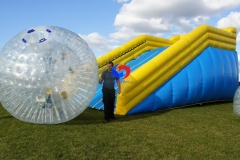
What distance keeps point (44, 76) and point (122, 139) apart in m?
1.56

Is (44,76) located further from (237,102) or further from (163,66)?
(237,102)

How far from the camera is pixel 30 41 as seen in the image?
439cm

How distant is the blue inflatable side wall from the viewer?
6.81 metres

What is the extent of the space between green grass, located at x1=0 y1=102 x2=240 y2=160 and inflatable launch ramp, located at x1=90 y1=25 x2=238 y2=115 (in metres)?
0.96

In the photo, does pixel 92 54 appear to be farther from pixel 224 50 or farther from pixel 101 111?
pixel 224 50

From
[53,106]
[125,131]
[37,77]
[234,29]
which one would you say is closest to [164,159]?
[125,131]

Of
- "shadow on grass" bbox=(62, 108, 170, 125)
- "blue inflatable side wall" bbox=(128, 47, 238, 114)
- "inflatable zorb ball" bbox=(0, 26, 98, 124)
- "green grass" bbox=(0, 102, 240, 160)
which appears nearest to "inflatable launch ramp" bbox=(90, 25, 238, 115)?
"blue inflatable side wall" bbox=(128, 47, 238, 114)

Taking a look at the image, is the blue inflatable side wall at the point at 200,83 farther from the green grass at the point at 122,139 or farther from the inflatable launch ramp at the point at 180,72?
the green grass at the point at 122,139

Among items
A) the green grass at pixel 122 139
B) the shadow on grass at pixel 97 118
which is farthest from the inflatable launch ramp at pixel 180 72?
the green grass at pixel 122 139

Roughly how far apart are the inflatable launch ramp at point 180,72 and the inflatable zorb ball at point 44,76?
1.97 m

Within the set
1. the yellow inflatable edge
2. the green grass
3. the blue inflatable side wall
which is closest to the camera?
the green grass

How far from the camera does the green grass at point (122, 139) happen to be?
3.44 meters

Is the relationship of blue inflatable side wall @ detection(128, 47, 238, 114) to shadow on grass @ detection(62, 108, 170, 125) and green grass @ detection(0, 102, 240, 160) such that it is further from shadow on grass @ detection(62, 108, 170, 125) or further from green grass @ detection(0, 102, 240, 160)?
green grass @ detection(0, 102, 240, 160)

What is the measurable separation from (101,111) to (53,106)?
276 cm
